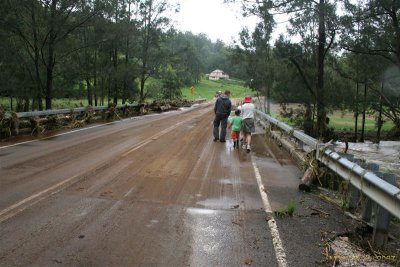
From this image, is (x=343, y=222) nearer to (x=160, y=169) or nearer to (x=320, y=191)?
(x=320, y=191)

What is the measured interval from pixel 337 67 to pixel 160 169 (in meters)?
14.6

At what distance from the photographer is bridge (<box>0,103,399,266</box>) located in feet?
15.1

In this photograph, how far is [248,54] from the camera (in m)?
35.0

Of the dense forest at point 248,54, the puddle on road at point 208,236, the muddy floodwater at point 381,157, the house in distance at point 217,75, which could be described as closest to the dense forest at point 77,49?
the dense forest at point 248,54

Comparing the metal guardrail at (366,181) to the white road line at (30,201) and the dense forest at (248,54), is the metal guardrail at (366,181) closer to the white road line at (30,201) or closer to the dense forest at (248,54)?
the white road line at (30,201)

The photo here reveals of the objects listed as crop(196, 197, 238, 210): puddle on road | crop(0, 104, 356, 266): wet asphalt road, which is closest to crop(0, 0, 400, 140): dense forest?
crop(0, 104, 356, 266): wet asphalt road

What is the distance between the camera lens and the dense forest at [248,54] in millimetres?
15859

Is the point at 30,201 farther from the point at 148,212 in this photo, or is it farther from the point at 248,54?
the point at 248,54

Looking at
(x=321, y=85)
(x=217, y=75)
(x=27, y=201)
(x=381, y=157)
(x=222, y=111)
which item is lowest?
(x=381, y=157)

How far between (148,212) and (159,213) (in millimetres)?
167

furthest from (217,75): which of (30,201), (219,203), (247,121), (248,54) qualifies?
(30,201)

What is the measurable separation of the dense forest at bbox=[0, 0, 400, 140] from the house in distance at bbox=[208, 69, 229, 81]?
454 ft

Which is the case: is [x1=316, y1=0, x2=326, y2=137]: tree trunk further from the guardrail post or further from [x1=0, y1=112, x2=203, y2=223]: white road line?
[x1=0, y1=112, x2=203, y2=223]: white road line

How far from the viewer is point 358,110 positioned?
20.4m
